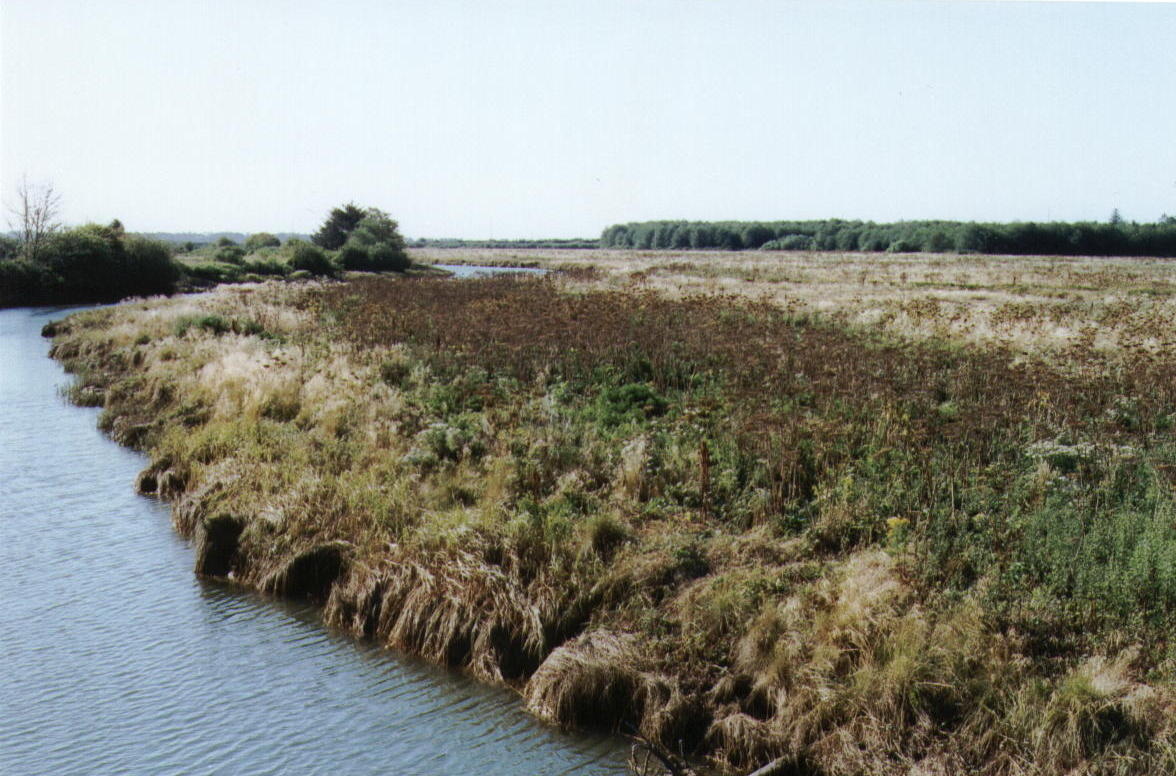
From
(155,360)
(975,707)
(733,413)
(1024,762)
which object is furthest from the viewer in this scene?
(155,360)

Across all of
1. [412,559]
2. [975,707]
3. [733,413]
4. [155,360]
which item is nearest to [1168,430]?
[733,413]

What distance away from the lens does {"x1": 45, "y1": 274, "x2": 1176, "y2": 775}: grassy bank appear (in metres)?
7.57

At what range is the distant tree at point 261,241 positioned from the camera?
89.4 metres

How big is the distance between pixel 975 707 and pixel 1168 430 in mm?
7630

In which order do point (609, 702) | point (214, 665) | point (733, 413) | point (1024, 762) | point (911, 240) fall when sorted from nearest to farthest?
point (1024, 762) → point (609, 702) → point (214, 665) → point (733, 413) → point (911, 240)

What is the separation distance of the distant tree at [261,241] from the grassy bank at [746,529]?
74056mm

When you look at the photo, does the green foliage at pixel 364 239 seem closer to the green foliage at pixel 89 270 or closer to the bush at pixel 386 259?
the bush at pixel 386 259

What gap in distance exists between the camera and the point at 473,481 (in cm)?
1239

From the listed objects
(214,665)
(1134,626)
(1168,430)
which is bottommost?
(214,665)

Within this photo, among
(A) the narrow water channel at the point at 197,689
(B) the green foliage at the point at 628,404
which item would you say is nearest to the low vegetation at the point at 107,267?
(A) the narrow water channel at the point at 197,689

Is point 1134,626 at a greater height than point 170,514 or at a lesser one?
greater

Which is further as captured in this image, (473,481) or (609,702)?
(473,481)

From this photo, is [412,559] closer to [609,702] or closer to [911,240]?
[609,702]

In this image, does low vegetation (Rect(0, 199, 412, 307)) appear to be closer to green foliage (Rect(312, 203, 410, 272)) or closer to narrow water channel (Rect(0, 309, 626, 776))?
green foliage (Rect(312, 203, 410, 272))
